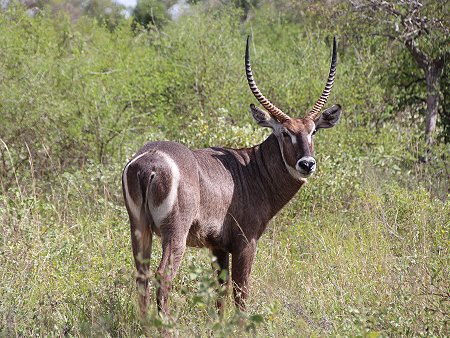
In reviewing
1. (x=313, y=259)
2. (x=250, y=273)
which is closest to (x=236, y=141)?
(x=313, y=259)

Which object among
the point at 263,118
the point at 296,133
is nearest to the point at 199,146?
the point at 263,118

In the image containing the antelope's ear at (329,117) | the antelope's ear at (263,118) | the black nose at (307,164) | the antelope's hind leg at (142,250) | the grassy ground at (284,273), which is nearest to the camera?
the grassy ground at (284,273)

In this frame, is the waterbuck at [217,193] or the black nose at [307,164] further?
the black nose at [307,164]

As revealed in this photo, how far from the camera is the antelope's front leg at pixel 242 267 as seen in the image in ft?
19.2

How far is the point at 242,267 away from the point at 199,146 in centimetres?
314

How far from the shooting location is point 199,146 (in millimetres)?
8828

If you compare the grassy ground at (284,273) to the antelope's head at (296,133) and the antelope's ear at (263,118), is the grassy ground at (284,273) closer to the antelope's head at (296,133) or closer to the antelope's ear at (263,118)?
the antelope's head at (296,133)

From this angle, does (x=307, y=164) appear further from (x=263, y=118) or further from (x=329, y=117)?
(x=329, y=117)

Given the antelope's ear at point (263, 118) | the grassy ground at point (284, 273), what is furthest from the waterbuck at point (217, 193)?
the grassy ground at point (284, 273)

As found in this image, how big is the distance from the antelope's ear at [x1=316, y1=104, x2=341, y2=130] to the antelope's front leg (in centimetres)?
122

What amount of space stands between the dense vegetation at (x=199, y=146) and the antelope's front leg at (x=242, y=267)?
5.2 inches

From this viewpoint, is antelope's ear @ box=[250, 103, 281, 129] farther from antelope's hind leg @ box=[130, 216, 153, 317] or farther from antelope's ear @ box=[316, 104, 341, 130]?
antelope's hind leg @ box=[130, 216, 153, 317]

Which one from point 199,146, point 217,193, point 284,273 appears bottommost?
point 199,146

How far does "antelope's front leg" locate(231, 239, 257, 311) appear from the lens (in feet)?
19.2
